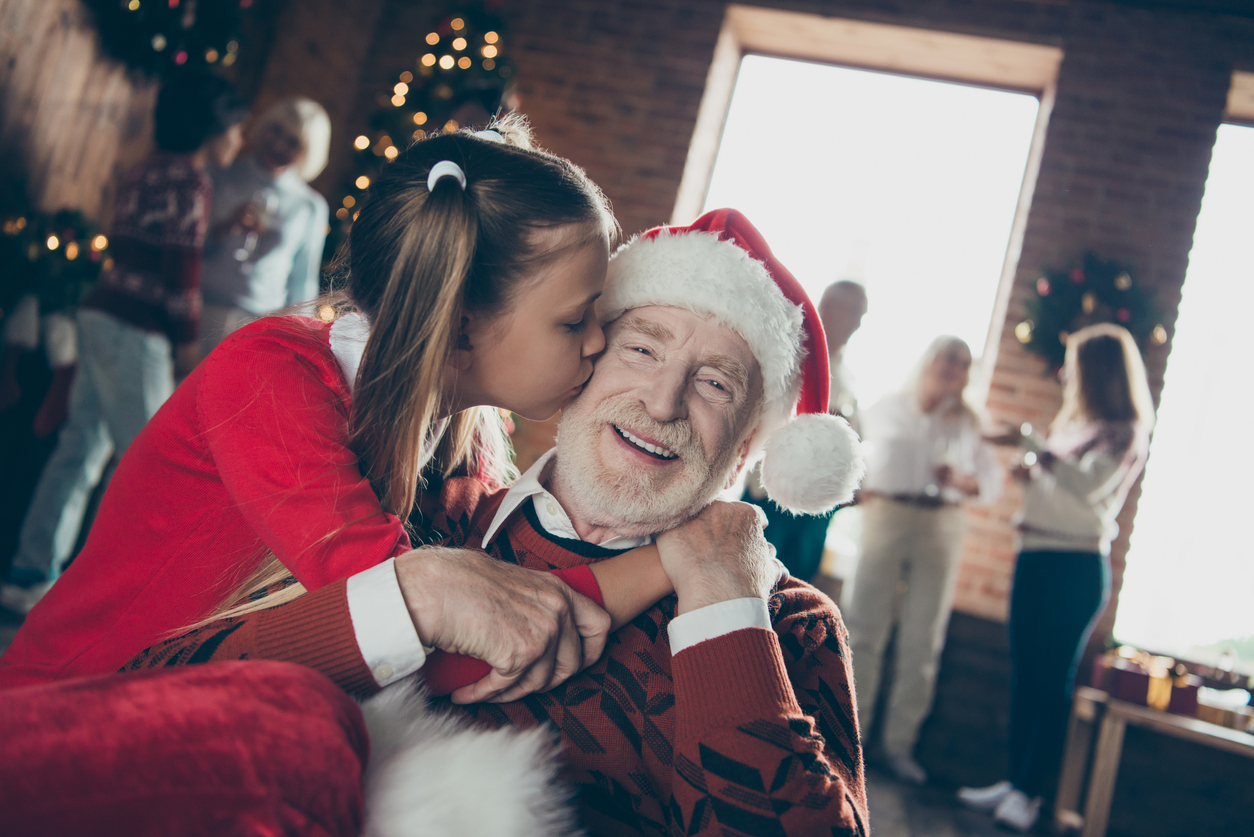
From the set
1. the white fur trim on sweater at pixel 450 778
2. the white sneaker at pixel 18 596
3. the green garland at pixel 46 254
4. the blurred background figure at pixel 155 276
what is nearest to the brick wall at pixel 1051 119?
the green garland at pixel 46 254

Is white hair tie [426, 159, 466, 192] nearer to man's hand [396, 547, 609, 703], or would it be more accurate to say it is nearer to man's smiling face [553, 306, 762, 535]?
man's smiling face [553, 306, 762, 535]

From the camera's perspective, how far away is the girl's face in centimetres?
119

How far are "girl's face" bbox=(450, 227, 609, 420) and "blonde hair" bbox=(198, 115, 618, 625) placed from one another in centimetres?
2

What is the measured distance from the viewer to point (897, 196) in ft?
14.5

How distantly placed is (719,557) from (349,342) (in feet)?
1.96

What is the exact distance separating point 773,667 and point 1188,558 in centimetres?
395

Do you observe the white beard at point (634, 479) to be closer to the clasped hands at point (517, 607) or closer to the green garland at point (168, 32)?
the clasped hands at point (517, 607)

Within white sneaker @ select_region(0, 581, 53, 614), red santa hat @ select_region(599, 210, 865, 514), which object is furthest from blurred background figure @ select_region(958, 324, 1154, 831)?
white sneaker @ select_region(0, 581, 53, 614)

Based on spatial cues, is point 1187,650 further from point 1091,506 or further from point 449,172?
point 449,172

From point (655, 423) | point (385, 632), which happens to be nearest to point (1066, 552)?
point (655, 423)

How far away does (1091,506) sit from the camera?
3197 mm

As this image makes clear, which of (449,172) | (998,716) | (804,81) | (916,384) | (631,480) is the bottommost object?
(998,716)

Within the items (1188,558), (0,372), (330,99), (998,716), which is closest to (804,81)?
(330,99)

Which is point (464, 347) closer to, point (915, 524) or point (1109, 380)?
point (915, 524)
